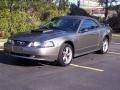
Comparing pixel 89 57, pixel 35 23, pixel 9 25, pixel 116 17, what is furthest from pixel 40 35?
pixel 116 17

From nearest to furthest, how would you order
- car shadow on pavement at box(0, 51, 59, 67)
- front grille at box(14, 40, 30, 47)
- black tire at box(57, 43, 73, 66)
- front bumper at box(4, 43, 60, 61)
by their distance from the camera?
front bumper at box(4, 43, 60, 61)
front grille at box(14, 40, 30, 47)
black tire at box(57, 43, 73, 66)
car shadow on pavement at box(0, 51, 59, 67)

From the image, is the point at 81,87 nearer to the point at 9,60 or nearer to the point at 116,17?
the point at 9,60

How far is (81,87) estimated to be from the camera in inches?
288

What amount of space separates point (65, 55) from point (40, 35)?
892mm

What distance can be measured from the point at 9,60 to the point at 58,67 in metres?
1.68

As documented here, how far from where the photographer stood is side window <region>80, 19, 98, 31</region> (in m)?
10.5

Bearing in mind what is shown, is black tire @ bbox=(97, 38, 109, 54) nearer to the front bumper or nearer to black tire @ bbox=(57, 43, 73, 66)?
black tire @ bbox=(57, 43, 73, 66)

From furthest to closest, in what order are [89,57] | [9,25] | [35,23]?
1. [35,23]
2. [9,25]
3. [89,57]

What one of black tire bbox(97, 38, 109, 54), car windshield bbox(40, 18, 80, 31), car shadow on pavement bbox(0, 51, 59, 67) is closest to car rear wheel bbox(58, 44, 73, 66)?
car shadow on pavement bbox(0, 51, 59, 67)

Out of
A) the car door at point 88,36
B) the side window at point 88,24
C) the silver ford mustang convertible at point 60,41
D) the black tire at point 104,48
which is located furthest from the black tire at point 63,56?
the black tire at point 104,48

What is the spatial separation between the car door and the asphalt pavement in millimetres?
412

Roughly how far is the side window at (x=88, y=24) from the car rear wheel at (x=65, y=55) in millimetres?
967

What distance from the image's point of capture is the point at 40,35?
9.38 metres

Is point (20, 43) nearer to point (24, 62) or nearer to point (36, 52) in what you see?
point (36, 52)
